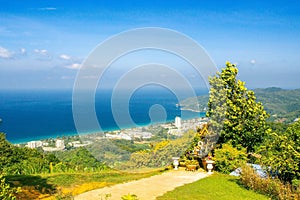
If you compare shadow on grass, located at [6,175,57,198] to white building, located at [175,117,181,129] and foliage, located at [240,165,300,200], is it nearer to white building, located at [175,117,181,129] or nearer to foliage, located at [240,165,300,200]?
foliage, located at [240,165,300,200]

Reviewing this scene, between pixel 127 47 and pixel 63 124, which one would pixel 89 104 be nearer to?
pixel 127 47

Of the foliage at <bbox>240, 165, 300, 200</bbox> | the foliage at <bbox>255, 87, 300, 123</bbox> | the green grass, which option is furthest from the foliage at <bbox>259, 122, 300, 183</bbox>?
the foliage at <bbox>255, 87, 300, 123</bbox>

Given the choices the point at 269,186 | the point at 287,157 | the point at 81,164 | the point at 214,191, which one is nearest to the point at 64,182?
the point at 81,164

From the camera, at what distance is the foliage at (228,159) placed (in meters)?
9.06

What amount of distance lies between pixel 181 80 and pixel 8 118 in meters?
48.6

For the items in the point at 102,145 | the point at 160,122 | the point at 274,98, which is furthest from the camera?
the point at 274,98

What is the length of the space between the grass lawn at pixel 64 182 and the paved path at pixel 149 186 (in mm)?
366

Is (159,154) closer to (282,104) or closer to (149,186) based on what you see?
(149,186)

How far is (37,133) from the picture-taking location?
42719 millimetres

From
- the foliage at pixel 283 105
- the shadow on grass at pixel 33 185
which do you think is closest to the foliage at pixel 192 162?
the shadow on grass at pixel 33 185

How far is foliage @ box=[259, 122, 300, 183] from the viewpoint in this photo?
22.2 feet

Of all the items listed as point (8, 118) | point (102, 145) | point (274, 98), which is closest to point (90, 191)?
point (102, 145)

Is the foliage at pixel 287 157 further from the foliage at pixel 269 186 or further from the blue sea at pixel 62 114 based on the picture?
the blue sea at pixel 62 114

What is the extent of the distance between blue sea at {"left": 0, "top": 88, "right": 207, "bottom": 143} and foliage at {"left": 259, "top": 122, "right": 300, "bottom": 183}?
11.6 feet
